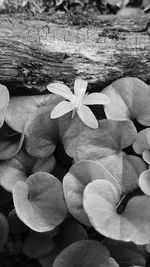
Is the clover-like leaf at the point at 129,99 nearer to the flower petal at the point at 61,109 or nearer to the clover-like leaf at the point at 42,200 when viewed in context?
the flower petal at the point at 61,109

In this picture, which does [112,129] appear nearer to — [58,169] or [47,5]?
[58,169]

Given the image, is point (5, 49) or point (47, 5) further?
point (47, 5)

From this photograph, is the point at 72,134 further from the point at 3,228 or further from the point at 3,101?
the point at 3,228

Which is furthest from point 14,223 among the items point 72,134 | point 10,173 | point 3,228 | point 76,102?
point 76,102

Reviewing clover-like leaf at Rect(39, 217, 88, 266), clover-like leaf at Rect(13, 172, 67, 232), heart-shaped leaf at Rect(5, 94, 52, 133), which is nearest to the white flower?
heart-shaped leaf at Rect(5, 94, 52, 133)

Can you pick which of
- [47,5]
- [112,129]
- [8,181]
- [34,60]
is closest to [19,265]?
[8,181]
